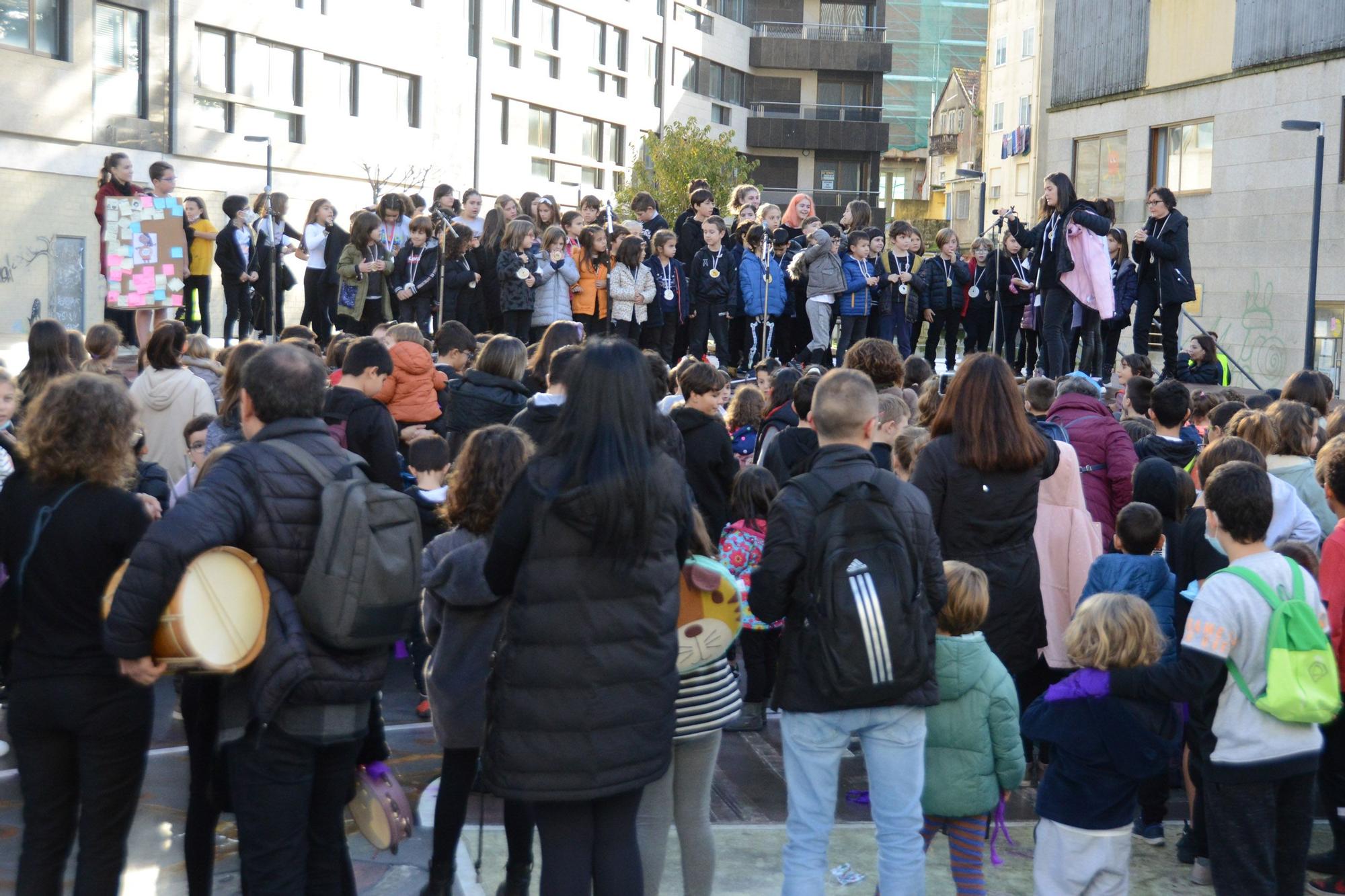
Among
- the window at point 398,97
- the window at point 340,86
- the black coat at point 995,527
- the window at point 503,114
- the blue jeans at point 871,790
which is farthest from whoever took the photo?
the window at point 503,114

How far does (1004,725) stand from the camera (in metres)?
4.92

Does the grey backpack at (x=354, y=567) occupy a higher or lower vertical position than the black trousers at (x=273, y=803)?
higher

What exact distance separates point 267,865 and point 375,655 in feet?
2.25

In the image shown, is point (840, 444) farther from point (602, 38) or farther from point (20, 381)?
point (602, 38)

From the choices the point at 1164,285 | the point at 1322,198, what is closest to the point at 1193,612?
the point at 1164,285

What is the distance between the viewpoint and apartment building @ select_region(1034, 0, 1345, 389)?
27.7 metres

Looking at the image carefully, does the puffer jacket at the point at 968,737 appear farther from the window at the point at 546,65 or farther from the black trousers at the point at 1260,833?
the window at the point at 546,65

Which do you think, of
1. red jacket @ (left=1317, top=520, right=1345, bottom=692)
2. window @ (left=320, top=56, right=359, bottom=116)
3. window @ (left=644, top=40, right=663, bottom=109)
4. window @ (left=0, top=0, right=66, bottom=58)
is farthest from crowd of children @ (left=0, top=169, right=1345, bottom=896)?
window @ (left=644, top=40, right=663, bottom=109)

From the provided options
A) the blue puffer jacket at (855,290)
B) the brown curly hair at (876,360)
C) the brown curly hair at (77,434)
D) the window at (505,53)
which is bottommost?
the brown curly hair at (77,434)

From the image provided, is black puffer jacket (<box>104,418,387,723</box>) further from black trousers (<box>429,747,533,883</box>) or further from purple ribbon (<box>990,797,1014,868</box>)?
purple ribbon (<box>990,797,1014,868</box>)

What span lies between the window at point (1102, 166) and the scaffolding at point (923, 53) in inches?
1949

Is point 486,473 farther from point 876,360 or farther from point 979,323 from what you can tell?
point 979,323

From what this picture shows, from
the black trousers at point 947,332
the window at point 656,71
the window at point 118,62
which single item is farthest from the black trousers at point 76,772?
the window at point 656,71

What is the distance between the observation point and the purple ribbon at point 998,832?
528cm
